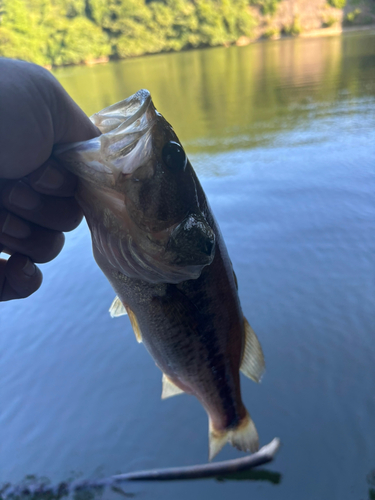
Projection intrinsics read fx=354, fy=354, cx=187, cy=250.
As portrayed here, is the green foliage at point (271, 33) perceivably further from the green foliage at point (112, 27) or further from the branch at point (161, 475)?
the branch at point (161, 475)

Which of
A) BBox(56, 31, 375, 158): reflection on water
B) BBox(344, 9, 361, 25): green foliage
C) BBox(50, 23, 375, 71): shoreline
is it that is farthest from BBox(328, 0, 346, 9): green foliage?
BBox(56, 31, 375, 158): reflection on water

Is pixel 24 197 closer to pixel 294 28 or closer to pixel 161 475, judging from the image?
pixel 161 475

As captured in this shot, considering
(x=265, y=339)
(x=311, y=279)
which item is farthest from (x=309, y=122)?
(x=265, y=339)

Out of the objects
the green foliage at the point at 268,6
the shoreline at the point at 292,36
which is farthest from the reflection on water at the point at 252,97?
the green foliage at the point at 268,6

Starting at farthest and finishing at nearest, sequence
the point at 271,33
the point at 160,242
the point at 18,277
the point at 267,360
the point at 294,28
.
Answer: the point at 271,33
the point at 294,28
the point at 267,360
the point at 18,277
the point at 160,242

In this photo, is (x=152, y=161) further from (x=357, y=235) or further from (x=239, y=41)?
(x=239, y=41)

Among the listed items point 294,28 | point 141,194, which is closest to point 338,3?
point 294,28
